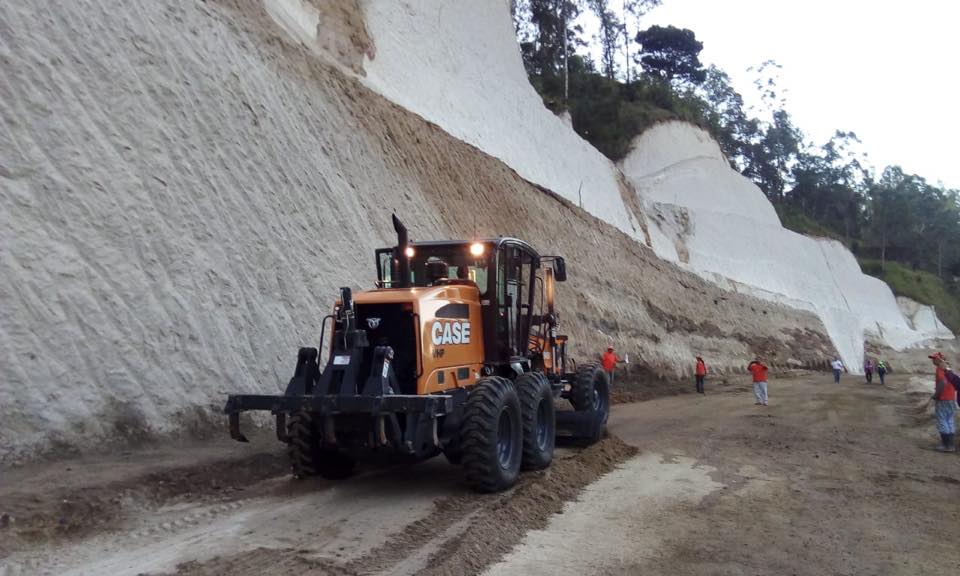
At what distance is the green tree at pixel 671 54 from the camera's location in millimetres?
54406

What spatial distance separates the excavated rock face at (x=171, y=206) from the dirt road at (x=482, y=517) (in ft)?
3.40

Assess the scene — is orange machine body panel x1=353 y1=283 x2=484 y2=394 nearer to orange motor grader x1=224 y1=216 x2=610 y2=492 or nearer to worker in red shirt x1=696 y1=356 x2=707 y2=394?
orange motor grader x1=224 y1=216 x2=610 y2=492

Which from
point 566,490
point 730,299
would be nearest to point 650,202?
point 730,299

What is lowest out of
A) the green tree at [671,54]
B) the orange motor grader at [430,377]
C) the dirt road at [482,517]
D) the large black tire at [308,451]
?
the dirt road at [482,517]

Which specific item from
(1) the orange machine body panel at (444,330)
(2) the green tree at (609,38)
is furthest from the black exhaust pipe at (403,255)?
(2) the green tree at (609,38)

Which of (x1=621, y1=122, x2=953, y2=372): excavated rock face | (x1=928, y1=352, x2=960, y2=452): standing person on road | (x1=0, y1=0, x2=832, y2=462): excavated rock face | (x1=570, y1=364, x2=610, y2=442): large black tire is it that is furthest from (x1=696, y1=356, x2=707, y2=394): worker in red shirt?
(x1=570, y1=364, x2=610, y2=442): large black tire

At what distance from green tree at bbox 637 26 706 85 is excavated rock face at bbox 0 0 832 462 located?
4208 centimetres

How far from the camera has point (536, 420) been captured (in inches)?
325

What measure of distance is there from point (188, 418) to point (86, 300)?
5.94 ft

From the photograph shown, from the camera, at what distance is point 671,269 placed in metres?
29.8

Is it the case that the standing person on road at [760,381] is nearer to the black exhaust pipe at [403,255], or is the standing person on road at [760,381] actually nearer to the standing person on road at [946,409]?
the standing person on road at [946,409]

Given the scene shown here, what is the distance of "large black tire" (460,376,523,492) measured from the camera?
22.9 feet

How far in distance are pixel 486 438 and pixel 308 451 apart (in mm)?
1901

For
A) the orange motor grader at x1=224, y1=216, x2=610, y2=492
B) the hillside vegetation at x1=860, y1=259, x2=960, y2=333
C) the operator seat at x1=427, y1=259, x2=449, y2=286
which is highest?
the hillside vegetation at x1=860, y1=259, x2=960, y2=333
